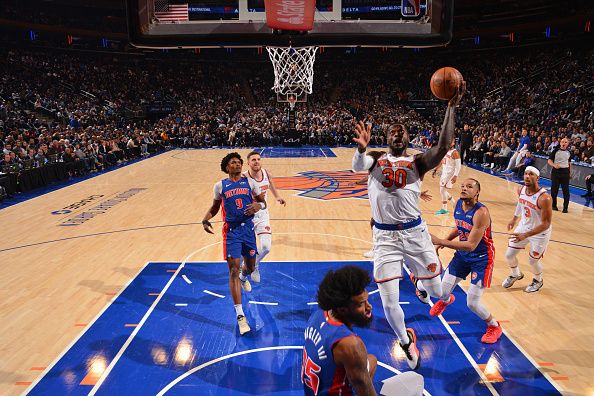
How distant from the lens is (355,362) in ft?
7.32

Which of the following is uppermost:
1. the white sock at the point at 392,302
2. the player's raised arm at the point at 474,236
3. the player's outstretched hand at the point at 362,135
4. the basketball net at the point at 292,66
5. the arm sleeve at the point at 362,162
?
the basketball net at the point at 292,66

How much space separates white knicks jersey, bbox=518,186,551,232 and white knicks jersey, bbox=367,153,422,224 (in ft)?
7.75

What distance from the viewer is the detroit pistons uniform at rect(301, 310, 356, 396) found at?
2.33m

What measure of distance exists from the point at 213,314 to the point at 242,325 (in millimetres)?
675

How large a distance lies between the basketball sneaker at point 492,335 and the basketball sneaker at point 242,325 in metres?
2.51

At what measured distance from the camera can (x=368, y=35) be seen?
9.37 metres

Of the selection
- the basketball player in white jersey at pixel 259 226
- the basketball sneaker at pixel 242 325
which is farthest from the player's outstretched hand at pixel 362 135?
the basketball player in white jersey at pixel 259 226

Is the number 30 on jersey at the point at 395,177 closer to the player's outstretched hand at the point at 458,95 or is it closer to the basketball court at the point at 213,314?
the player's outstretched hand at the point at 458,95

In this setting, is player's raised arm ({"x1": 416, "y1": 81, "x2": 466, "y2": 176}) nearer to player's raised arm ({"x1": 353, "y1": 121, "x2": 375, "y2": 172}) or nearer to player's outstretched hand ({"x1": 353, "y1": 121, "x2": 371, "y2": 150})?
player's raised arm ({"x1": 353, "y1": 121, "x2": 375, "y2": 172})

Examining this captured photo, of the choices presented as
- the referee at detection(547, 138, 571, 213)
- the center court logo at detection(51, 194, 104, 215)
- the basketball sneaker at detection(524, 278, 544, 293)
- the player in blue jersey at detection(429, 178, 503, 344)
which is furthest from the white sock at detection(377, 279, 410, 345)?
the center court logo at detection(51, 194, 104, 215)

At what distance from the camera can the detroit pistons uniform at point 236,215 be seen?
5.28m

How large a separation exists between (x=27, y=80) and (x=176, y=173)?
17.3m

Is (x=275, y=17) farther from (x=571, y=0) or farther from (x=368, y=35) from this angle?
(x=571, y=0)

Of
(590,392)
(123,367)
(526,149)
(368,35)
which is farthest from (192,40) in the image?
(526,149)
